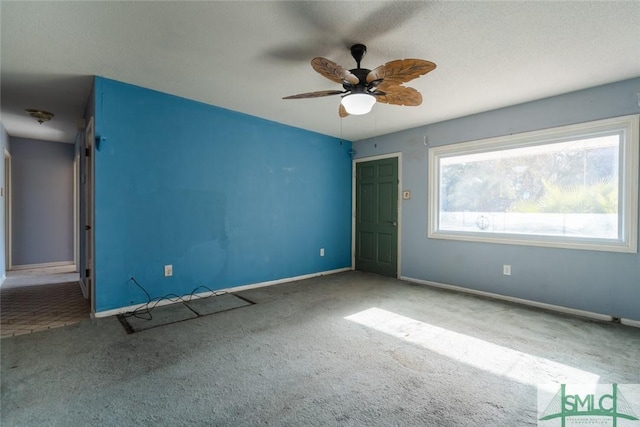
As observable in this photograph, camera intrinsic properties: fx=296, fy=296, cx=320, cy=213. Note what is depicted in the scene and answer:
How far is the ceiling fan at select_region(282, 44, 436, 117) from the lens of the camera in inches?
80.0

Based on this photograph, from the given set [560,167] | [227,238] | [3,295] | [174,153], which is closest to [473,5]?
[560,167]

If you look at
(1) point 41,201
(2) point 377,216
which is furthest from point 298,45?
(1) point 41,201

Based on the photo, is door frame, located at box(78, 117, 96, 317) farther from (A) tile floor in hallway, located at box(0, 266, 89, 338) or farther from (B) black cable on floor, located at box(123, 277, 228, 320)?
(B) black cable on floor, located at box(123, 277, 228, 320)

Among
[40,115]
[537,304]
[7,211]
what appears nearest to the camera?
[537,304]

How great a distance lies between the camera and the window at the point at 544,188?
9.86 feet

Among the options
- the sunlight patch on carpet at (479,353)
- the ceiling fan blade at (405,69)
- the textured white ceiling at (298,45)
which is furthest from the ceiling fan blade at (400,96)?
the sunlight patch on carpet at (479,353)

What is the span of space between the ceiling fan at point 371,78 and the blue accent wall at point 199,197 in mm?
1953

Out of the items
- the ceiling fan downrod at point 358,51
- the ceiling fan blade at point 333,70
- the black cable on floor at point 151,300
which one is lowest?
the black cable on floor at point 151,300

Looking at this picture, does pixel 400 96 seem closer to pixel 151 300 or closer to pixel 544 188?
pixel 544 188

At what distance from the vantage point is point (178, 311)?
3.19 m

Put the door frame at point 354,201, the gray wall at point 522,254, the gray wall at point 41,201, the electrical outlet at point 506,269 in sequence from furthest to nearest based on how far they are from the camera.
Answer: the gray wall at point 41,201 < the door frame at point 354,201 < the electrical outlet at point 506,269 < the gray wall at point 522,254

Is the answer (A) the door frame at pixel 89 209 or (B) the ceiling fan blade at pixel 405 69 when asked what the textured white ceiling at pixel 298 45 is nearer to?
(B) the ceiling fan blade at pixel 405 69

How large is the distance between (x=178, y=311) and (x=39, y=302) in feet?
6.08

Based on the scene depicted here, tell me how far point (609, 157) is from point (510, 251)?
4.54 feet
